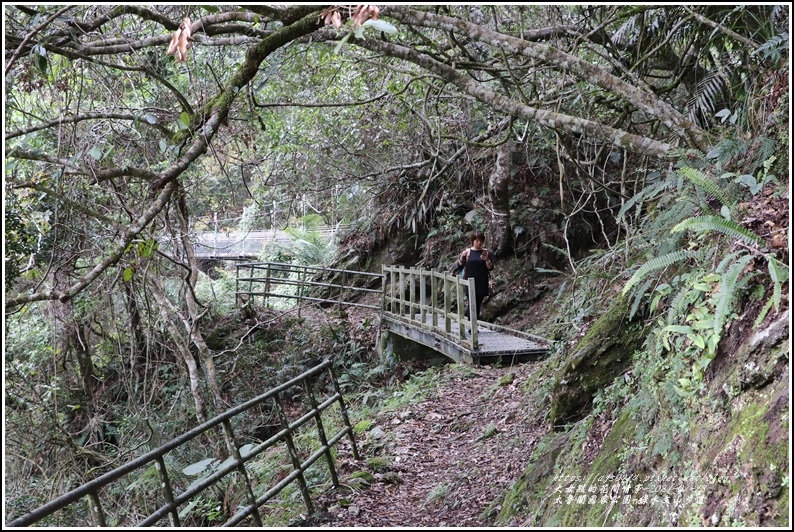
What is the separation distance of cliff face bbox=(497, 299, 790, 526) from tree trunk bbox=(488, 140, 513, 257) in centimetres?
776

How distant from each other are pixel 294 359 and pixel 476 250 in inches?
219

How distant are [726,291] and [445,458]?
399 centimetres

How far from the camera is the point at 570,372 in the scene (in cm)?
510

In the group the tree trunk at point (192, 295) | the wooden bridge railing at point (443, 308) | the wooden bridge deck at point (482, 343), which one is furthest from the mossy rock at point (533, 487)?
the tree trunk at point (192, 295)

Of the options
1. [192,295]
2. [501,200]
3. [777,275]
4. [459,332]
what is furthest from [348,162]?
[777,275]

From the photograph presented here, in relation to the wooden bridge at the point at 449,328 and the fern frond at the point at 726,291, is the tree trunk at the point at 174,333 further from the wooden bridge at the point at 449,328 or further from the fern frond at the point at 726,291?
the fern frond at the point at 726,291

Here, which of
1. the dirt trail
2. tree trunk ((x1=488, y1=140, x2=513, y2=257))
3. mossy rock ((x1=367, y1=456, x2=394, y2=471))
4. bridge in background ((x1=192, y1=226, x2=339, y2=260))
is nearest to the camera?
the dirt trail

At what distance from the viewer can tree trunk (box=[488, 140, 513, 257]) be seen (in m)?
12.1

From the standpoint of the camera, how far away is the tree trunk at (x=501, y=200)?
12141 mm

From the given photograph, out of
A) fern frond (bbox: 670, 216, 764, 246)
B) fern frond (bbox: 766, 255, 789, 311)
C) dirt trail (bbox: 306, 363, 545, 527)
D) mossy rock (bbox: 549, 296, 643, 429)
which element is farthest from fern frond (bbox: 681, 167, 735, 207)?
dirt trail (bbox: 306, 363, 545, 527)

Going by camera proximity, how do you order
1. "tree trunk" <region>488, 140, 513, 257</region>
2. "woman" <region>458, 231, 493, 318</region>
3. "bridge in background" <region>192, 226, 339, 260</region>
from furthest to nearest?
"bridge in background" <region>192, 226, 339, 260</region> → "tree trunk" <region>488, 140, 513, 257</region> → "woman" <region>458, 231, 493, 318</region>

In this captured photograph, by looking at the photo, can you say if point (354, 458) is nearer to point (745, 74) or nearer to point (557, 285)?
point (745, 74)

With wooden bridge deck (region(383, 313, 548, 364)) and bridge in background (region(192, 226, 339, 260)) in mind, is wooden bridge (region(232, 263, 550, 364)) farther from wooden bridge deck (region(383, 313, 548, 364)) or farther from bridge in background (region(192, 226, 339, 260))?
bridge in background (region(192, 226, 339, 260))

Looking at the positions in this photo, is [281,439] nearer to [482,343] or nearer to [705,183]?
[705,183]
